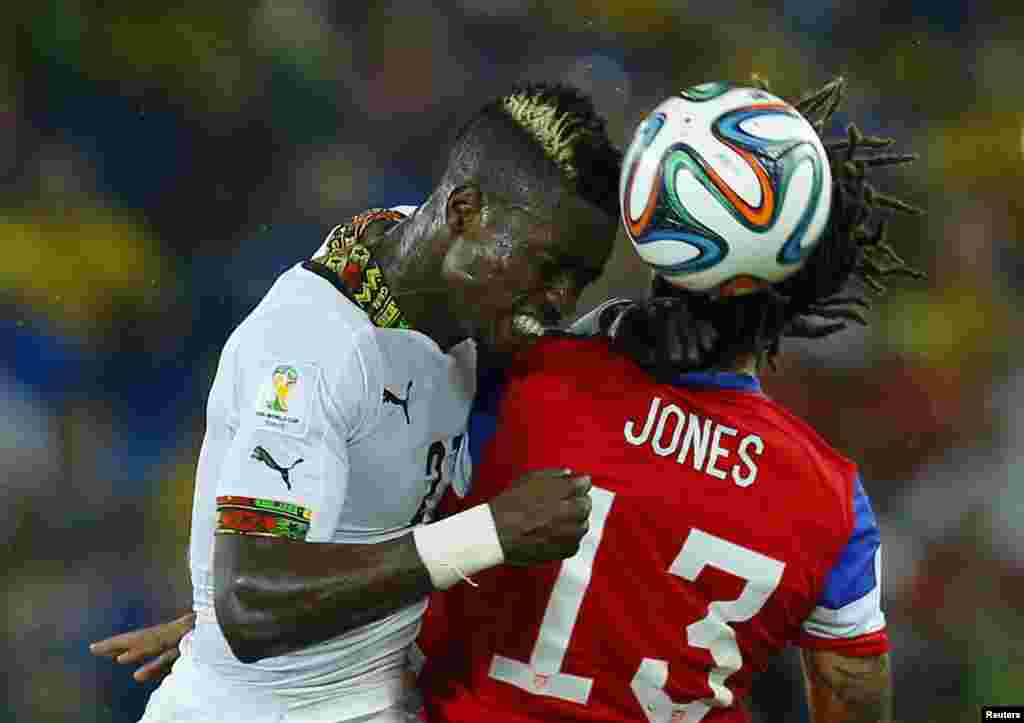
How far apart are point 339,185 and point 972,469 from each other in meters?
2.46

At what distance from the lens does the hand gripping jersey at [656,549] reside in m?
2.20

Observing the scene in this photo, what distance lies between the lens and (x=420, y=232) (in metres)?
2.34

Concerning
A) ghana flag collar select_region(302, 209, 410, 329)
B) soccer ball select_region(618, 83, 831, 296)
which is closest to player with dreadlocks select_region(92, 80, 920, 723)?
soccer ball select_region(618, 83, 831, 296)

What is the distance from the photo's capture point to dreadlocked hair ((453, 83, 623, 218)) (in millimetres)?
2254

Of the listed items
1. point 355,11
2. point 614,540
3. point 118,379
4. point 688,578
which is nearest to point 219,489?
point 614,540

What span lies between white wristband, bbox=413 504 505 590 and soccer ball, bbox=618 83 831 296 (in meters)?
0.51

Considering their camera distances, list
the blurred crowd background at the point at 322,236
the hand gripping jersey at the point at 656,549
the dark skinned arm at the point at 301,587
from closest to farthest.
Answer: the dark skinned arm at the point at 301,587
the hand gripping jersey at the point at 656,549
the blurred crowd background at the point at 322,236

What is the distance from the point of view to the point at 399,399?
2.29 m

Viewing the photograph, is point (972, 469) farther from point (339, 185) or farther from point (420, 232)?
point (420, 232)

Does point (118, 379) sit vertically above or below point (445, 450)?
below

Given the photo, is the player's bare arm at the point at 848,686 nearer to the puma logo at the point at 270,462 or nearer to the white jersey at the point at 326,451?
the white jersey at the point at 326,451

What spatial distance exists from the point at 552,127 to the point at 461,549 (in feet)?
2.47

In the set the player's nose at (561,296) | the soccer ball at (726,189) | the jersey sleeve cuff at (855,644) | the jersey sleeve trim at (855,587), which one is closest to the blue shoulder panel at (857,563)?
the jersey sleeve trim at (855,587)

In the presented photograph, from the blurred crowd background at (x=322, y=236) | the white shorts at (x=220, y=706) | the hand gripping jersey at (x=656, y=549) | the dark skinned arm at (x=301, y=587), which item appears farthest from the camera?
the blurred crowd background at (x=322, y=236)
